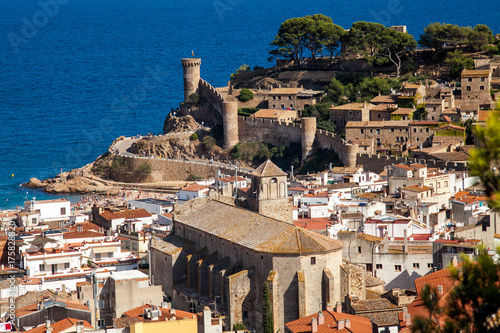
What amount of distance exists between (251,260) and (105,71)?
404ft

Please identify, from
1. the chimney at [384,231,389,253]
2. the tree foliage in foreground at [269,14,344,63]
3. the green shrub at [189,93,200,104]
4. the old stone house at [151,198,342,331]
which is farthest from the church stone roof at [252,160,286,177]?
the tree foliage in foreground at [269,14,344,63]

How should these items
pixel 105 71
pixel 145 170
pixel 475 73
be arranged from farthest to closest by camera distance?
pixel 105 71 → pixel 145 170 → pixel 475 73

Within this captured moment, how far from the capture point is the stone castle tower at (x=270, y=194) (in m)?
34.2

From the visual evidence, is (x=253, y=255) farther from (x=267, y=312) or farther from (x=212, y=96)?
(x=212, y=96)

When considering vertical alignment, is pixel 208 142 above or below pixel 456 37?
below

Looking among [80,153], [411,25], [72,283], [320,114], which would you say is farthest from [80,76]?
A: [72,283]

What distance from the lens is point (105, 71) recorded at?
494 ft

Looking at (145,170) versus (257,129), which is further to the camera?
(145,170)

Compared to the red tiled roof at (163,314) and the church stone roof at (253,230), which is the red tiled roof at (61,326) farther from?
the church stone roof at (253,230)

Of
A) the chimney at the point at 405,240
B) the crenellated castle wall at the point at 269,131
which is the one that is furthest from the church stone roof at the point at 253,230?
the crenellated castle wall at the point at 269,131

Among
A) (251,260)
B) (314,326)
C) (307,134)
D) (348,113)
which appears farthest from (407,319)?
(348,113)

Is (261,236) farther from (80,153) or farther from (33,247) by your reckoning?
(80,153)

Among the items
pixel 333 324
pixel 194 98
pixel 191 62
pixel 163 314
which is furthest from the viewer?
pixel 191 62

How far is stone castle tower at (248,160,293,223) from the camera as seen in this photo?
3422 centimetres
